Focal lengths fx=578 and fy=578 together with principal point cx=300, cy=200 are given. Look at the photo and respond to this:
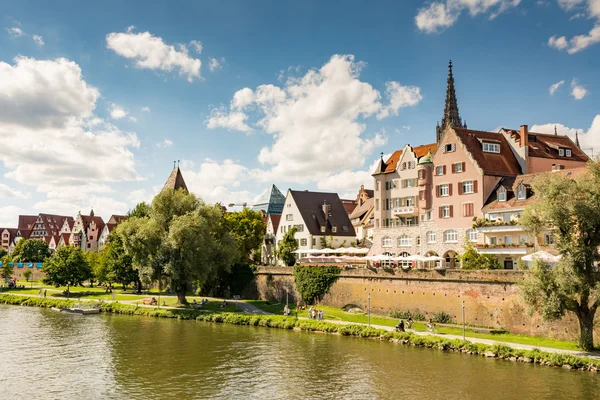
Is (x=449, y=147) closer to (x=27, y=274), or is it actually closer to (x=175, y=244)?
(x=175, y=244)

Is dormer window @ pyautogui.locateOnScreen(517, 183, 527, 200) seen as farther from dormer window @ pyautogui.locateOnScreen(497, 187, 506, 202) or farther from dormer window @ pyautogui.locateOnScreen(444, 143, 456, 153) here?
dormer window @ pyautogui.locateOnScreen(444, 143, 456, 153)

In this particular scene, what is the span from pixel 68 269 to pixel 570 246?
76.2m

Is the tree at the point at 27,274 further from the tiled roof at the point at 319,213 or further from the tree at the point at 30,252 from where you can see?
the tiled roof at the point at 319,213

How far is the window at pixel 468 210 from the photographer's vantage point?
6141cm

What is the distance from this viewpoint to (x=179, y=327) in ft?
184

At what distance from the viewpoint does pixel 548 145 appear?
220 ft

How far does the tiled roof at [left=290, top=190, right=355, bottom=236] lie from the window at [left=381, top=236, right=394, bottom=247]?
1666 centimetres

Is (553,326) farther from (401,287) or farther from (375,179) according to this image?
(375,179)

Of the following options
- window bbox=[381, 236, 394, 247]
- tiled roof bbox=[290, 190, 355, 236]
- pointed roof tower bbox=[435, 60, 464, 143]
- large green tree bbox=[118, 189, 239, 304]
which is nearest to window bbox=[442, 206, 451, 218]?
window bbox=[381, 236, 394, 247]

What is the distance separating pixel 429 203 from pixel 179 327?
3112cm

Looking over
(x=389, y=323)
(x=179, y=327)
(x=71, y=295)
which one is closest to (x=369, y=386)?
(x=389, y=323)

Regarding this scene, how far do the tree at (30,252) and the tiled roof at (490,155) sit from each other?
104044 millimetres

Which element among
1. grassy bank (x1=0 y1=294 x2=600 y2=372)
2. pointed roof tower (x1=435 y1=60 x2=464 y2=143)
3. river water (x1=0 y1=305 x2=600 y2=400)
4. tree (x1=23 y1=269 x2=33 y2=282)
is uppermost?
pointed roof tower (x1=435 y1=60 x2=464 y2=143)

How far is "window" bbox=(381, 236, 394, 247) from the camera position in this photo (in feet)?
234
